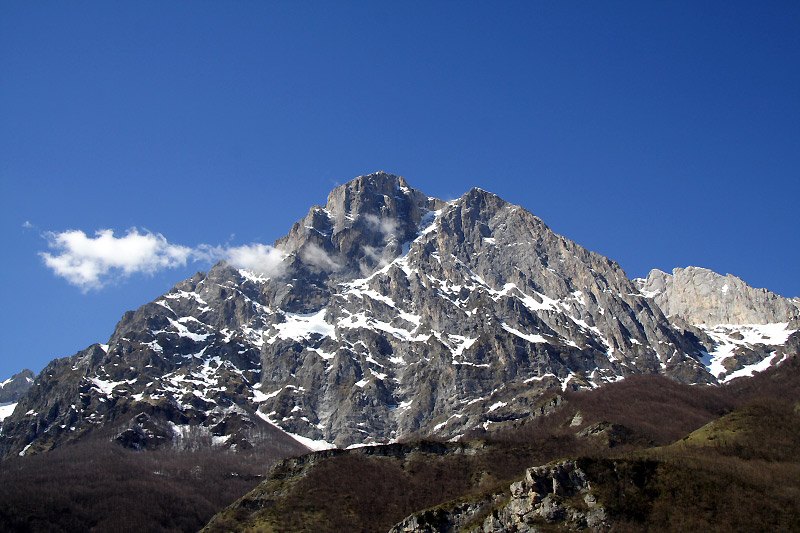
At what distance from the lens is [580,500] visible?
170125 millimetres

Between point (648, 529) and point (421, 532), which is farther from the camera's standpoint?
point (421, 532)

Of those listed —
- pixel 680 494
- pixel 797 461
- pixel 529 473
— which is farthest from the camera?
pixel 797 461

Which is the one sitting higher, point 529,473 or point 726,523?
point 529,473

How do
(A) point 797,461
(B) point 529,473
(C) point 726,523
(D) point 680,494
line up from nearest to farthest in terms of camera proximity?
(C) point 726,523, (D) point 680,494, (B) point 529,473, (A) point 797,461

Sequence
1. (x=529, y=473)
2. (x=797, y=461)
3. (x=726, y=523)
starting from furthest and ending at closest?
(x=797, y=461) → (x=529, y=473) → (x=726, y=523)

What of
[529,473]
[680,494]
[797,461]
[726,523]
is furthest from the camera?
[797,461]

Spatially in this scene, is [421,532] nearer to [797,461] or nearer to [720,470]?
[720,470]

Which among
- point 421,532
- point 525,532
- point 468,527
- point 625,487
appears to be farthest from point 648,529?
point 421,532

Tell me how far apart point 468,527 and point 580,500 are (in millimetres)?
28585

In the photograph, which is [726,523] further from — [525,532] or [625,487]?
[525,532]

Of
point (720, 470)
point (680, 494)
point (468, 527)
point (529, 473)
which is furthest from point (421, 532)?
point (720, 470)

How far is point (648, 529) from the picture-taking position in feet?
519

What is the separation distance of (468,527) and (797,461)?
94.3 m

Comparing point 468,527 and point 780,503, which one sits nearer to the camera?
point 780,503
